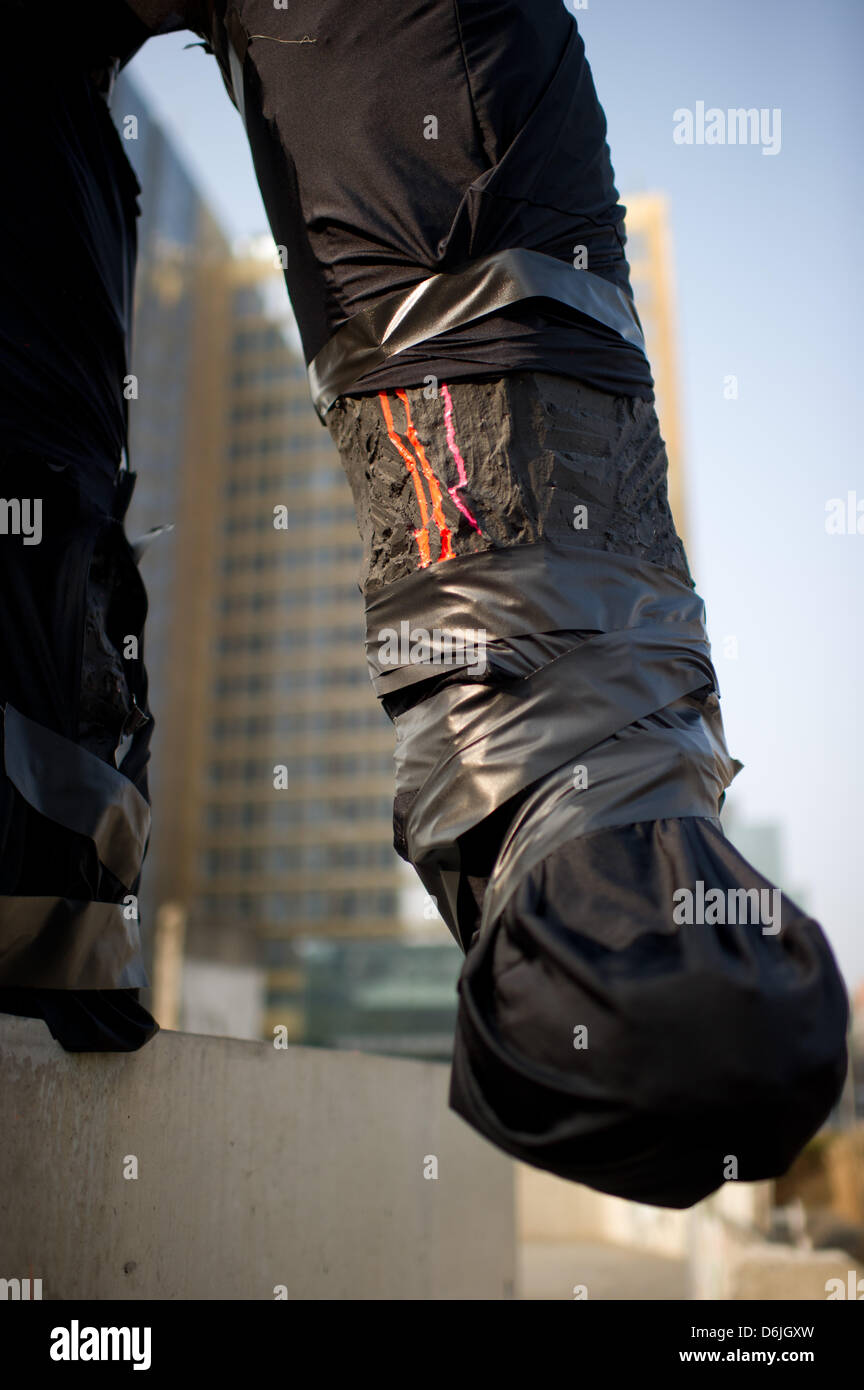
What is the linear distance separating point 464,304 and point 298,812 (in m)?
42.5

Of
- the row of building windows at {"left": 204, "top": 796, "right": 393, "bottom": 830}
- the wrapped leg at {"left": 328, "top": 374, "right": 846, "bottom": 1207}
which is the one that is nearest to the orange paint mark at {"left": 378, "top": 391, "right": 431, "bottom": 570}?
the wrapped leg at {"left": 328, "top": 374, "right": 846, "bottom": 1207}

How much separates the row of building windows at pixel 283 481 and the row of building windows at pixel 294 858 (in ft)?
47.1

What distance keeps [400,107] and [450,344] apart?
0.23m

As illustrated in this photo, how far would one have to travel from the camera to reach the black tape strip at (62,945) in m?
1.24

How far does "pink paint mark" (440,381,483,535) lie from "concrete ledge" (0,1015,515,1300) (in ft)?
2.39

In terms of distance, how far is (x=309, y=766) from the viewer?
42750 millimetres

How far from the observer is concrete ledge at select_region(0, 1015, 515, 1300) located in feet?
3.93

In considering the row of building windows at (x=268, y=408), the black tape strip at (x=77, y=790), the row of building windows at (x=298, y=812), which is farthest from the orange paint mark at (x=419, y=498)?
the row of building windows at (x=268, y=408)

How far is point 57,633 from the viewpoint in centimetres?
136

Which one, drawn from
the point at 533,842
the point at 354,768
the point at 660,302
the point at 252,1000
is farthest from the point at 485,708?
the point at 660,302

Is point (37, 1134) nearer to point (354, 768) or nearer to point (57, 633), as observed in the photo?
point (57, 633)

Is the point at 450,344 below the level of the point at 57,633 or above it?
above

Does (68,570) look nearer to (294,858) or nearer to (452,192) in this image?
(452,192)
